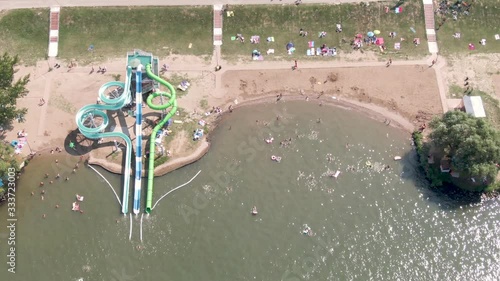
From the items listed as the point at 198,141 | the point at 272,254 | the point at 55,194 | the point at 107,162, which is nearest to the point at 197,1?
the point at 198,141

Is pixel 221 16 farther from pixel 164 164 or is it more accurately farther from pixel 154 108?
pixel 164 164

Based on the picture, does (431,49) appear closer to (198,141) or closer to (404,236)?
(404,236)

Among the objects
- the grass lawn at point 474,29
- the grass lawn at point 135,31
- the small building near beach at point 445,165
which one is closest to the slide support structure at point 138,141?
the grass lawn at point 135,31

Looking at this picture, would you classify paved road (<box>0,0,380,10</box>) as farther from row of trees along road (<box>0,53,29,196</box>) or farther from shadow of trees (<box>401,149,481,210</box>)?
shadow of trees (<box>401,149,481,210</box>)

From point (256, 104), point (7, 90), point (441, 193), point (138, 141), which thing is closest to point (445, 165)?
point (441, 193)

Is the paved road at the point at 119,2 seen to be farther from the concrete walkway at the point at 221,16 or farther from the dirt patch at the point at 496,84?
the dirt patch at the point at 496,84

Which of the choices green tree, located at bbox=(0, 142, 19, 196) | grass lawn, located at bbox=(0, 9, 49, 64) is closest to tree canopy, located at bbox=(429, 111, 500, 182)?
green tree, located at bbox=(0, 142, 19, 196)
